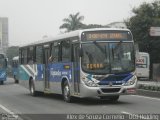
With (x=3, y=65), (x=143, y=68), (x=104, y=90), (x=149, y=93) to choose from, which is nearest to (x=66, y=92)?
(x=104, y=90)

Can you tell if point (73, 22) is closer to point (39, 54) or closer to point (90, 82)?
point (39, 54)

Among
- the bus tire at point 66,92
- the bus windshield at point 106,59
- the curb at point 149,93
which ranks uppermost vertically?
the bus windshield at point 106,59

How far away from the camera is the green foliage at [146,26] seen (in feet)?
186

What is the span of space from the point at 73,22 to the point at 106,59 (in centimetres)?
7484

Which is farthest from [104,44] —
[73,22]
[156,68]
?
[73,22]

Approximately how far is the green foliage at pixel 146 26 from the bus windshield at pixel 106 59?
36.5 meters

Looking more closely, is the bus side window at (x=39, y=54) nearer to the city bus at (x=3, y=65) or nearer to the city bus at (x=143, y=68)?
the city bus at (x=3, y=65)

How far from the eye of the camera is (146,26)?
5762cm

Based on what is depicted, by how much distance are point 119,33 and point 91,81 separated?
2.34m

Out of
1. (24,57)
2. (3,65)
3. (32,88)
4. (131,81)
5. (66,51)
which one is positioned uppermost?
(66,51)

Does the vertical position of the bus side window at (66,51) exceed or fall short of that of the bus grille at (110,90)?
it exceeds it

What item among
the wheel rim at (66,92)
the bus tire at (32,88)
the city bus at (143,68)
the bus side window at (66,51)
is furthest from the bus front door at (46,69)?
the city bus at (143,68)

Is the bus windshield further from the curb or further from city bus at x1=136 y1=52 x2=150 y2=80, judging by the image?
city bus at x1=136 y1=52 x2=150 y2=80

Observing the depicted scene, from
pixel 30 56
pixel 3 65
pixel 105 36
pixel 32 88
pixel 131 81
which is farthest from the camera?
pixel 3 65
